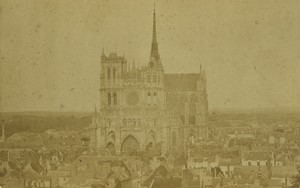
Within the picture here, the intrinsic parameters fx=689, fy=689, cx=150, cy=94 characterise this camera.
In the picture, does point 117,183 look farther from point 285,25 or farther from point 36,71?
point 285,25

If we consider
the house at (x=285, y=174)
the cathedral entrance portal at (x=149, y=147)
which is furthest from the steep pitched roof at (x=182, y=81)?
the house at (x=285, y=174)

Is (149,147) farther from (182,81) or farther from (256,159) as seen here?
(256,159)

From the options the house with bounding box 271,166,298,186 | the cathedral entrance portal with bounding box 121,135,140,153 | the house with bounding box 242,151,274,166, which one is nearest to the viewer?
the house with bounding box 271,166,298,186

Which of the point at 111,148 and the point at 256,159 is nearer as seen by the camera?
the point at 256,159

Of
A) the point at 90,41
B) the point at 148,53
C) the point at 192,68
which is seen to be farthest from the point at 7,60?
the point at 192,68

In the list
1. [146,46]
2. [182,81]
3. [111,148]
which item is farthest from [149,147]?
[146,46]

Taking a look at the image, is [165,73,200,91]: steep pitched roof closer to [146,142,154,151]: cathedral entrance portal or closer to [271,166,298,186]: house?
[146,142,154,151]: cathedral entrance portal

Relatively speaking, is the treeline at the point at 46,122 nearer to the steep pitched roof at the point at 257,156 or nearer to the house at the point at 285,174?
the steep pitched roof at the point at 257,156

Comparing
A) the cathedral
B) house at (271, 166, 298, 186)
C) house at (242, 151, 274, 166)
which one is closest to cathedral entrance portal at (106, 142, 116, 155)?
the cathedral

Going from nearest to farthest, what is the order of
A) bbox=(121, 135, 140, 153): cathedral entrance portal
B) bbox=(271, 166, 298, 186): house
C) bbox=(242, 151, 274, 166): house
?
1. bbox=(271, 166, 298, 186): house
2. bbox=(242, 151, 274, 166): house
3. bbox=(121, 135, 140, 153): cathedral entrance portal
